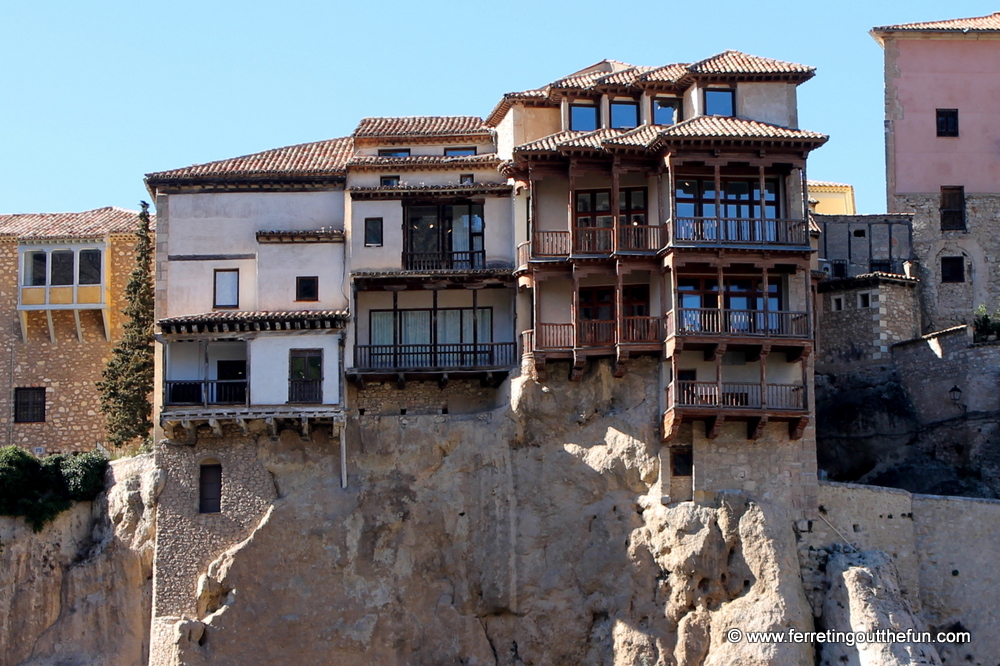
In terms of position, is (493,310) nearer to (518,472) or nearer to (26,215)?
(518,472)

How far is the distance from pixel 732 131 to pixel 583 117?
578 cm

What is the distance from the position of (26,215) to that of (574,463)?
2530 cm

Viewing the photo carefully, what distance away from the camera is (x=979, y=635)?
52.2 meters

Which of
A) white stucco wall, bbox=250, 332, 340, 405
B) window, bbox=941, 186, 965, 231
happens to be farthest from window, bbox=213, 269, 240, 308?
window, bbox=941, 186, 965, 231

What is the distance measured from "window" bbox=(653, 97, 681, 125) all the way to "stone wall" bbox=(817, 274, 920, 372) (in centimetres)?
1069

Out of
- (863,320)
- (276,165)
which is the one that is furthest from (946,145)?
(276,165)

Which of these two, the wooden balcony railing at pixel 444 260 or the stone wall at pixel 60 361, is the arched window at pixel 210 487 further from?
the wooden balcony railing at pixel 444 260

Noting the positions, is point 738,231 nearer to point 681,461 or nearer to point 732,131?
point 732,131

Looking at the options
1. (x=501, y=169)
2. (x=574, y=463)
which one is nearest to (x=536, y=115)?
(x=501, y=169)

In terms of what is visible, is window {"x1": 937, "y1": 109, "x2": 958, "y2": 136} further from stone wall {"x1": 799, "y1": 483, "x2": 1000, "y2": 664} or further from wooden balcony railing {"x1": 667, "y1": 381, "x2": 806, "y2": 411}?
wooden balcony railing {"x1": 667, "y1": 381, "x2": 806, "y2": 411}

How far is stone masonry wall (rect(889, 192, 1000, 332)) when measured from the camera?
65.5 m

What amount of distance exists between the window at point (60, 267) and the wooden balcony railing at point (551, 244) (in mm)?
18061

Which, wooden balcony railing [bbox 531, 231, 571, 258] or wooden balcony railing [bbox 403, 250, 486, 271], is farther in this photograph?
wooden balcony railing [bbox 403, 250, 486, 271]

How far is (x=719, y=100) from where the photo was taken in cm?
5491
